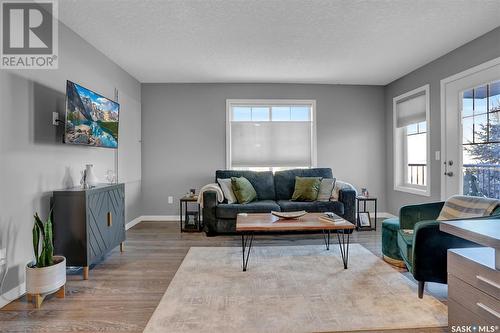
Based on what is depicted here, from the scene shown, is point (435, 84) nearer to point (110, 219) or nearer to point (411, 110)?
point (411, 110)

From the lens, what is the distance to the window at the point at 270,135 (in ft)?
15.9

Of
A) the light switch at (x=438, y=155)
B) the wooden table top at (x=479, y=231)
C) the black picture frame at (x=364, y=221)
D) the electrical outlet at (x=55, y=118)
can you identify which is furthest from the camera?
the black picture frame at (x=364, y=221)

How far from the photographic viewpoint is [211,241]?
12.0ft

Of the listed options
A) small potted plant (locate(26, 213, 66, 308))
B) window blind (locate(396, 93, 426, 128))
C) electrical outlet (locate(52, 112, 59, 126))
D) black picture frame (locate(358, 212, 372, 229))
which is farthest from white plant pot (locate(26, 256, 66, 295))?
window blind (locate(396, 93, 426, 128))

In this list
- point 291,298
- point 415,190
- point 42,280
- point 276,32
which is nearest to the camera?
point 42,280

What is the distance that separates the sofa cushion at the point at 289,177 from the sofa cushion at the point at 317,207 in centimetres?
50

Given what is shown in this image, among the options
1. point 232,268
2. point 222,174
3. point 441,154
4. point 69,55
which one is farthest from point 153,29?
point 441,154

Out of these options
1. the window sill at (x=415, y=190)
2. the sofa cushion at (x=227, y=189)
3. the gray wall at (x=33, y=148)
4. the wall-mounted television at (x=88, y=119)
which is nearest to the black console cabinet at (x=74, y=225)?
the gray wall at (x=33, y=148)

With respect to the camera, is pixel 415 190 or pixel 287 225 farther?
pixel 415 190

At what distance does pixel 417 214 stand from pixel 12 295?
3.57 meters

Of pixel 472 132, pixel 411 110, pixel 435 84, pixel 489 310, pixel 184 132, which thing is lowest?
pixel 489 310

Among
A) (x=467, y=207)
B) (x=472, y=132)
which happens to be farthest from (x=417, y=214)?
(x=472, y=132)

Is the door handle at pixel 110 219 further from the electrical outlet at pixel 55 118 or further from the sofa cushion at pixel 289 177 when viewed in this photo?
the sofa cushion at pixel 289 177

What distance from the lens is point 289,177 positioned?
4508 mm
